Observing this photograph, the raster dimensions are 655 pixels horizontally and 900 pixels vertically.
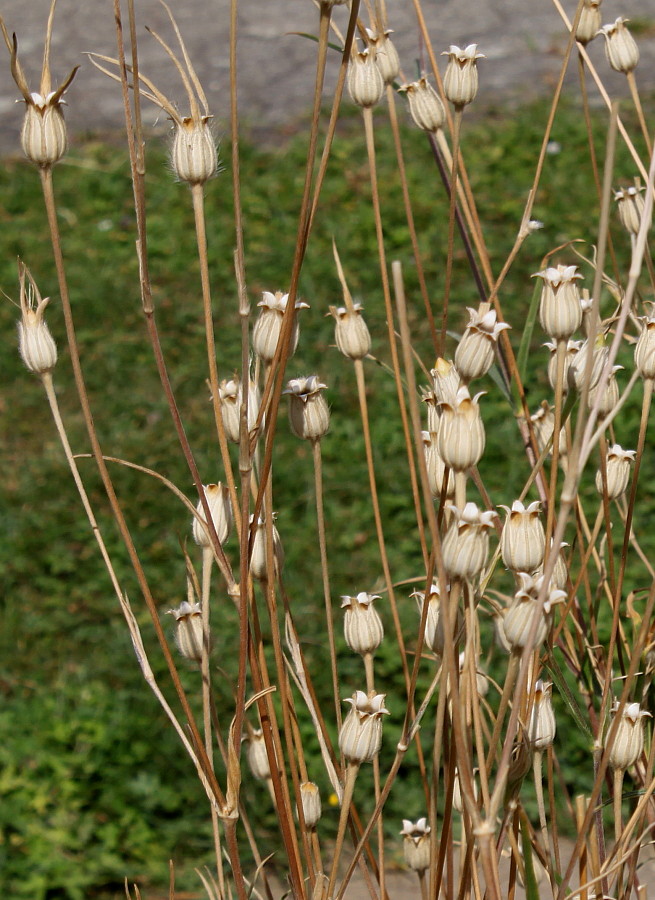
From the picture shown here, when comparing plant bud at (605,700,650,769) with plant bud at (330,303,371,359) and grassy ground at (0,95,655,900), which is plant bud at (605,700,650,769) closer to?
plant bud at (330,303,371,359)

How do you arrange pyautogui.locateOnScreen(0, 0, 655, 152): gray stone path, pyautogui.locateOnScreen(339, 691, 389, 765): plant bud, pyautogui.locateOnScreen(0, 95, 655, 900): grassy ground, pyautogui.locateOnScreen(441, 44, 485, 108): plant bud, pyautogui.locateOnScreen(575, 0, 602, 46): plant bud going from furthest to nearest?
1. pyautogui.locateOnScreen(0, 0, 655, 152): gray stone path
2. pyautogui.locateOnScreen(0, 95, 655, 900): grassy ground
3. pyautogui.locateOnScreen(575, 0, 602, 46): plant bud
4. pyautogui.locateOnScreen(441, 44, 485, 108): plant bud
5. pyautogui.locateOnScreen(339, 691, 389, 765): plant bud

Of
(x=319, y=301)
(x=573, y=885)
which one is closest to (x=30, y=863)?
(x=573, y=885)

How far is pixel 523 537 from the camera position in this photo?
0.56 m

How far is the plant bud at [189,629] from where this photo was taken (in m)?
0.66

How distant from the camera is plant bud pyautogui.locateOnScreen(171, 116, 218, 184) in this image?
60 centimetres

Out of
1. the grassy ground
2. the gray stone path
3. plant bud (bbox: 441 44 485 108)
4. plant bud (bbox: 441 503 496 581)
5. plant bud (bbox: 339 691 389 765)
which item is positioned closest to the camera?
plant bud (bbox: 441 503 496 581)

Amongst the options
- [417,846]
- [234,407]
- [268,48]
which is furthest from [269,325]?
[268,48]

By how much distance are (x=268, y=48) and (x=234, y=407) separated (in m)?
3.68

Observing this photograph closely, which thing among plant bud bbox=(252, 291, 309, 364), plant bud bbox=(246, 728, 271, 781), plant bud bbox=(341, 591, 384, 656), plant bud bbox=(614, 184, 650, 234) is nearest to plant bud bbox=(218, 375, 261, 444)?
plant bud bbox=(252, 291, 309, 364)

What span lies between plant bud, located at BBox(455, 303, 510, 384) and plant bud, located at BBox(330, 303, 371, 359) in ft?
0.67

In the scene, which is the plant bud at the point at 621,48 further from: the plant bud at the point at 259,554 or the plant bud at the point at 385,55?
the plant bud at the point at 259,554

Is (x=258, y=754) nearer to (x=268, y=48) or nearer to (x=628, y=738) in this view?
(x=628, y=738)

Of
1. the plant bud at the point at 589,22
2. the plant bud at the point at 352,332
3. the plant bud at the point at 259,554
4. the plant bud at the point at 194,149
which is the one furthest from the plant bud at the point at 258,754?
the plant bud at the point at 589,22

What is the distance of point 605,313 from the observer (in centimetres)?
240
